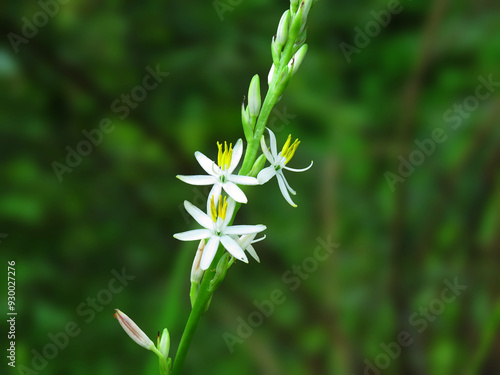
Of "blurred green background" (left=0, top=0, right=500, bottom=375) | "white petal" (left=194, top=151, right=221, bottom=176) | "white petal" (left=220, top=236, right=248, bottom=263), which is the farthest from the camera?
"blurred green background" (left=0, top=0, right=500, bottom=375)

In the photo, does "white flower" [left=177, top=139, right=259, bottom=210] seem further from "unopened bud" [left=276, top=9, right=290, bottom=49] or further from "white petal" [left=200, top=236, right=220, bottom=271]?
"unopened bud" [left=276, top=9, right=290, bottom=49]

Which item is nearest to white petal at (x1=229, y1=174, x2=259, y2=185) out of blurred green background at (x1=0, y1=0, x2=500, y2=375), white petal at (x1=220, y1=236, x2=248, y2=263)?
white petal at (x1=220, y1=236, x2=248, y2=263)

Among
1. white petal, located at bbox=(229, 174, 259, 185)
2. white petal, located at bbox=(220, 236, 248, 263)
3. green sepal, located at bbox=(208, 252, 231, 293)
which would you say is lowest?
green sepal, located at bbox=(208, 252, 231, 293)

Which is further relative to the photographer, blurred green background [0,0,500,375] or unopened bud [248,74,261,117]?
blurred green background [0,0,500,375]

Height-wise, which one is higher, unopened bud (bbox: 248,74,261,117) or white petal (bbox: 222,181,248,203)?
unopened bud (bbox: 248,74,261,117)

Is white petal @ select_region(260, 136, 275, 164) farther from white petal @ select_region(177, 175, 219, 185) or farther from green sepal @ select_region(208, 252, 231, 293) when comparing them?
green sepal @ select_region(208, 252, 231, 293)

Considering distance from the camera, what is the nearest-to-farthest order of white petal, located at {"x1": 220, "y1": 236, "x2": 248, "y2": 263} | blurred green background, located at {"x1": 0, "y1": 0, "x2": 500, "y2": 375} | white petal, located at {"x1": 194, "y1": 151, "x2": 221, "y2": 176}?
white petal, located at {"x1": 220, "y1": 236, "x2": 248, "y2": 263} < white petal, located at {"x1": 194, "y1": 151, "x2": 221, "y2": 176} < blurred green background, located at {"x1": 0, "y1": 0, "x2": 500, "y2": 375}

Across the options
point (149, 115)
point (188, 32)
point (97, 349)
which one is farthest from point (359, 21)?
point (97, 349)
